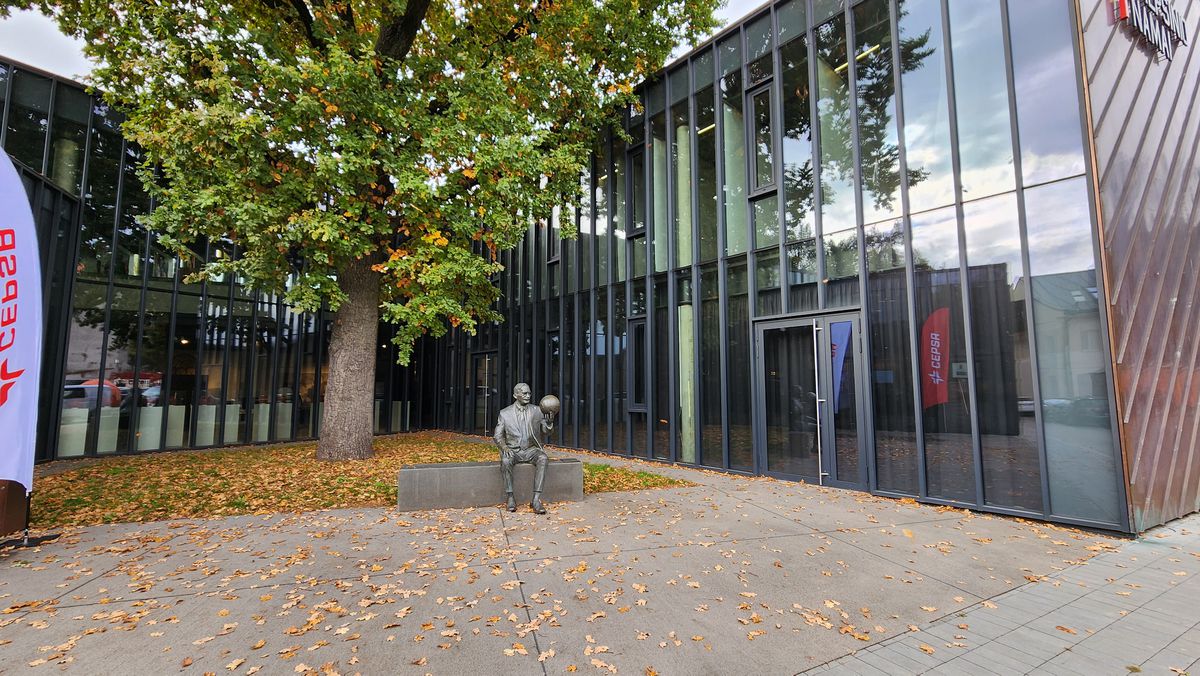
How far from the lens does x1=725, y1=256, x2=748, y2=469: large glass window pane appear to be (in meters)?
10.1

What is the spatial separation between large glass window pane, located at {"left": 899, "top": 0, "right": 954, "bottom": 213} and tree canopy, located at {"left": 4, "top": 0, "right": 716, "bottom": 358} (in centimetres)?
628

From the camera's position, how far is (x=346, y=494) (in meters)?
8.01

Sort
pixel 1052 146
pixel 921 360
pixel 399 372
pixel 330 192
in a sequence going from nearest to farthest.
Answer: pixel 1052 146
pixel 921 360
pixel 330 192
pixel 399 372

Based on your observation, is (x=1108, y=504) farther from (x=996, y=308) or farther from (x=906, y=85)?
(x=906, y=85)

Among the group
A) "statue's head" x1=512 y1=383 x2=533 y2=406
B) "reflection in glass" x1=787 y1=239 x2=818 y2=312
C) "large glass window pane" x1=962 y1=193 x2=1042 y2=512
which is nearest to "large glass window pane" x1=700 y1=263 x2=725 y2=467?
"reflection in glass" x1=787 y1=239 x2=818 y2=312

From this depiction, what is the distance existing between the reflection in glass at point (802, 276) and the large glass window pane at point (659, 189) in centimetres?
310

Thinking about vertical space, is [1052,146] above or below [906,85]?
below

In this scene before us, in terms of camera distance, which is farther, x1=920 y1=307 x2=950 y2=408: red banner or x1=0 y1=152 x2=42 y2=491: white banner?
x1=920 y1=307 x2=950 y2=408: red banner

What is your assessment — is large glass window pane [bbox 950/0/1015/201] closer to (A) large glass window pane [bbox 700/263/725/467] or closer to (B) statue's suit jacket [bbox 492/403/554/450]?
(A) large glass window pane [bbox 700/263/725/467]

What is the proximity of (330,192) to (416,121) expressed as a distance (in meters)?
2.06

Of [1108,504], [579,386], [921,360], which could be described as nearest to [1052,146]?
[921,360]

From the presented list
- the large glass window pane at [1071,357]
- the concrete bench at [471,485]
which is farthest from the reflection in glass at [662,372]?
the large glass window pane at [1071,357]

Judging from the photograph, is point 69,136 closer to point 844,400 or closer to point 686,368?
point 686,368

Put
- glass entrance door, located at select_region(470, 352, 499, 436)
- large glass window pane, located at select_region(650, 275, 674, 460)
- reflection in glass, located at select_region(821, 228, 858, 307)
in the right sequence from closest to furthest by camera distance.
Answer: reflection in glass, located at select_region(821, 228, 858, 307) < large glass window pane, located at select_region(650, 275, 674, 460) < glass entrance door, located at select_region(470, 352, 499, 436)
